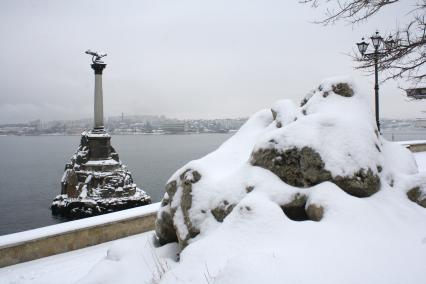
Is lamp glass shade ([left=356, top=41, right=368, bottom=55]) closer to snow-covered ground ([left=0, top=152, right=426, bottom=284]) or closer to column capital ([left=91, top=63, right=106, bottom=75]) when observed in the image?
snow-covered ground ([left=0, top=152, right=426, bottom=284])

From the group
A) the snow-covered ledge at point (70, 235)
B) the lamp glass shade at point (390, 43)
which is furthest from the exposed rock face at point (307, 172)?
the snow-covered ledge at point (70, 235)

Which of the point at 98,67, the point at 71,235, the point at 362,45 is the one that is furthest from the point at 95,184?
the point at 362,45

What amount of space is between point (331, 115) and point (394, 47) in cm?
187

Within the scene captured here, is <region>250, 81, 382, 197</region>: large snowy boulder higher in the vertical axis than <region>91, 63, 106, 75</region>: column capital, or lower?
lower

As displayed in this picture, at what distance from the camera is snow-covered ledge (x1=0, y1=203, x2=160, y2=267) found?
8.88 metres

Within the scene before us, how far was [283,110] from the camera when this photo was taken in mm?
6852

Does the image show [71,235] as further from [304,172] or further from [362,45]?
[362,45]

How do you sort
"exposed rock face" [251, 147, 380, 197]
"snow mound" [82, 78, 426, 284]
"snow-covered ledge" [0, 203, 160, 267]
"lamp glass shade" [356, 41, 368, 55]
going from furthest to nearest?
"lamp glass shade" [356, 41, 368, 55] → "snow-covered ledge" [0, 203, 160, 267] → "exposed rock face" [251, 147, 380, 197] → "snow mound" [82, 78, 426, 284]

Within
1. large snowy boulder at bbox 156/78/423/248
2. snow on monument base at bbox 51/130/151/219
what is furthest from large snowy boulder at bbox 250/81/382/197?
snow on monument base at bbox 51/130/151/219

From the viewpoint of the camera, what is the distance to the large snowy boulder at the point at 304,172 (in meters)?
4.89

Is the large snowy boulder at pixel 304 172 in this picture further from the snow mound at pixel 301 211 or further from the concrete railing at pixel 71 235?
the concrete railing at pixel 71 235

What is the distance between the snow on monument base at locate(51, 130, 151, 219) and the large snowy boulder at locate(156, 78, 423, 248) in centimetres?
2188

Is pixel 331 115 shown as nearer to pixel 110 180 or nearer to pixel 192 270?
pixel 192 270

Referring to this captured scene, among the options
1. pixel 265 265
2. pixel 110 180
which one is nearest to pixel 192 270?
pixel 265 265
